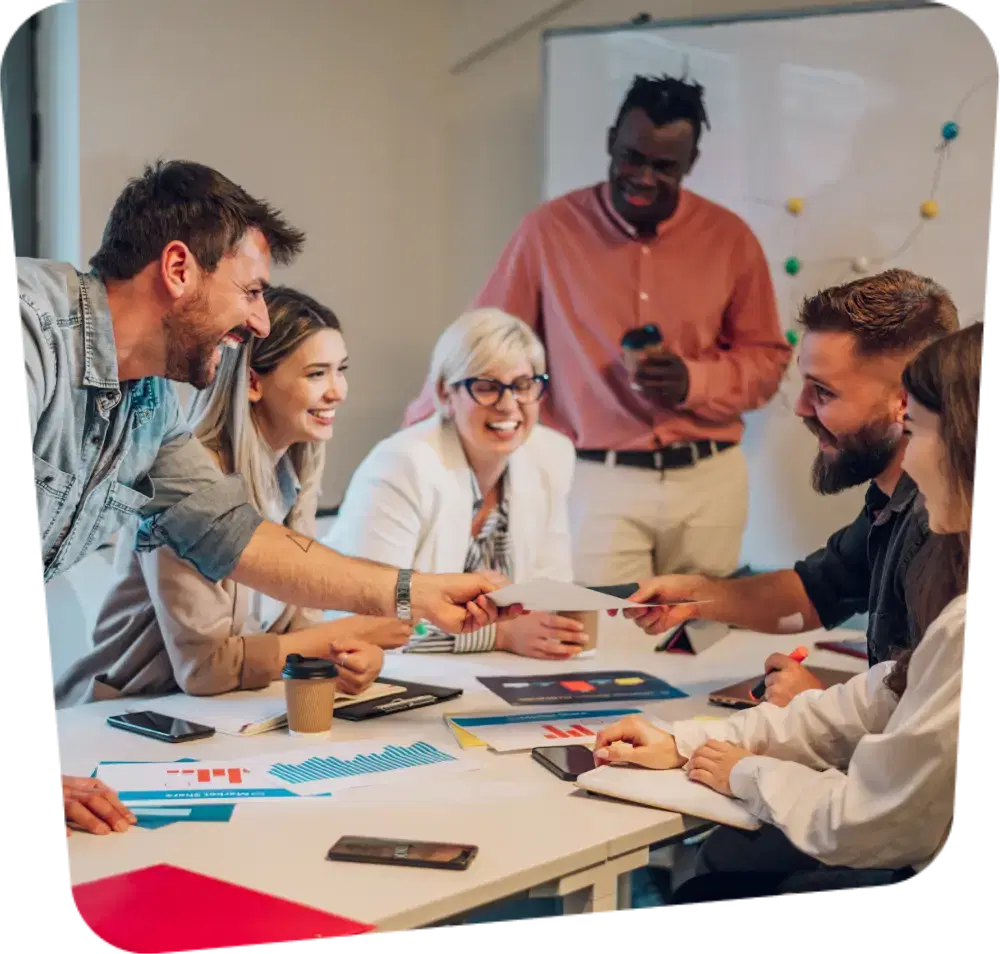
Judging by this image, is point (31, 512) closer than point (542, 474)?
Yes

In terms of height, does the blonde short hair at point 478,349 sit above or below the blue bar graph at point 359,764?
above

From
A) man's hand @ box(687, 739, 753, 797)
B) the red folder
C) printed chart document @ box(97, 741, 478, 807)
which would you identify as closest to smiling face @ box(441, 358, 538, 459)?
printed chart document @ box(97, 741, 478, 807)

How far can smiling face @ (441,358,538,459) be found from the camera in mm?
2236

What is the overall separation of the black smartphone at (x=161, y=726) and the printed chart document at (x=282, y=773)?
105mm

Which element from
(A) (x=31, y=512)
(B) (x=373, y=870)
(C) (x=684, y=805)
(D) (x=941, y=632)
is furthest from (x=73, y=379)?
(D) (x=941, y=632)

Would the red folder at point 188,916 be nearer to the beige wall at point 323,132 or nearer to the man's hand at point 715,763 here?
the man's hand at point 715,763

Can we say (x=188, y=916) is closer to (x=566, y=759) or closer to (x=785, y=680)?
(x=566, y=759)

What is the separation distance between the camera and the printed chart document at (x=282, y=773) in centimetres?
173

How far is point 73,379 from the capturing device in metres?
1.73

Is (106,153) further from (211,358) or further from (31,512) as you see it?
(31,512)

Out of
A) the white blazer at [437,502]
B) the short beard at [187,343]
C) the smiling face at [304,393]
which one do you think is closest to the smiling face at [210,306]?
the short beard at [187,343]

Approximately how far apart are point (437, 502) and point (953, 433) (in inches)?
34.9

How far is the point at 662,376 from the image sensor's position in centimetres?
232

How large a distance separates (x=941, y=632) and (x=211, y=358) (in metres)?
1.06
